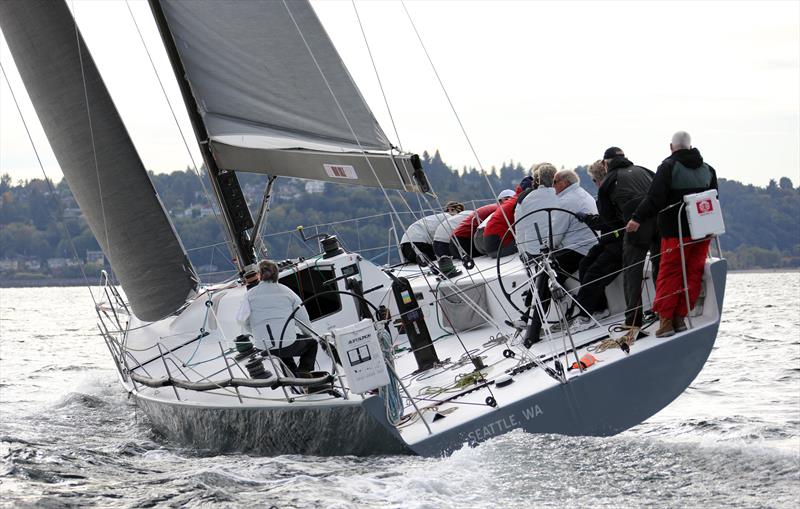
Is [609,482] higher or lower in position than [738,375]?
higher

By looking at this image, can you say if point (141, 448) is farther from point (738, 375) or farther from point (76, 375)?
point (76, 375)

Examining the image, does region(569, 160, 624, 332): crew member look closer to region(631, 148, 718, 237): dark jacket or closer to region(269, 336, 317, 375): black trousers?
region(631, 148, 718, 237): dark jacket

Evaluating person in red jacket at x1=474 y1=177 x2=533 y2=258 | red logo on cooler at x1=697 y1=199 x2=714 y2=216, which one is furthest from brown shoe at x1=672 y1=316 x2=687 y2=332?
person in red jacket at x1=474 y1=177 x2=533 y2=258

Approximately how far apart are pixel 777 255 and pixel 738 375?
56975mm

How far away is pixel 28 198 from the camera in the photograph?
62438mm

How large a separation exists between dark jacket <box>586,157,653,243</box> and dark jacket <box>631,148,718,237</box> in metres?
0.36

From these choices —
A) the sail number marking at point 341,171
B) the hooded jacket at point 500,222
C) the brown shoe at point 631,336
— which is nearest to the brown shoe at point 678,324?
the brown shoe at point 631,336

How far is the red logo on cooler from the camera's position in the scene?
6866 millimetres

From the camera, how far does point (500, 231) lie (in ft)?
Result: 30.0

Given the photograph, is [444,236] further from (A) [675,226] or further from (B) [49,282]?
(B) [49,282]

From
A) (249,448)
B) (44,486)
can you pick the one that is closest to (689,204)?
(249,448)

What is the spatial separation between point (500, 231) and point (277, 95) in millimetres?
2147

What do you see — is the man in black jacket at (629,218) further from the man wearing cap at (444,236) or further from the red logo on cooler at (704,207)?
the man wearing cap at (444,236)

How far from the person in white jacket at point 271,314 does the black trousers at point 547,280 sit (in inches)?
61.5
